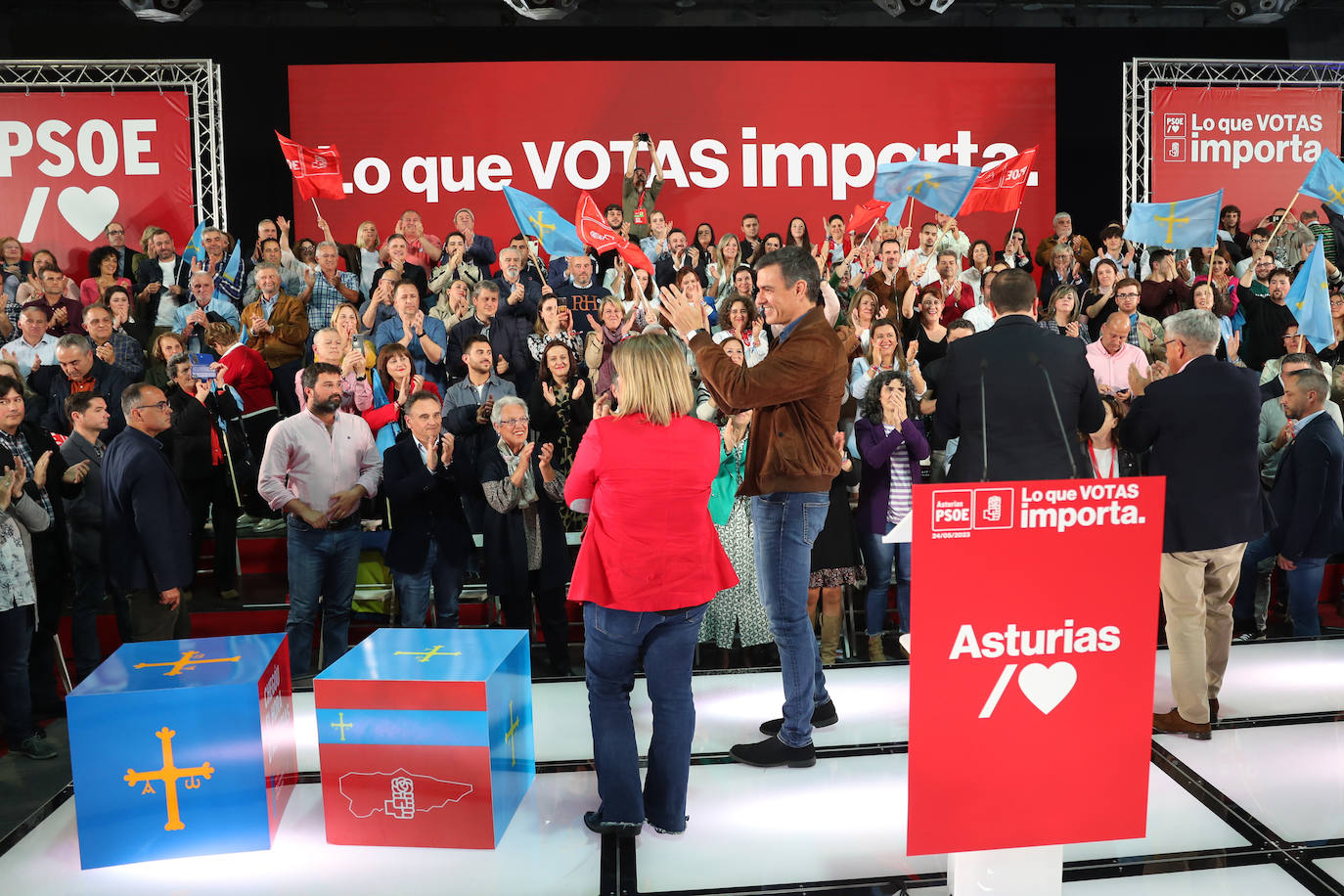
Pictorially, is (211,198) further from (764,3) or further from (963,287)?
(963,287)

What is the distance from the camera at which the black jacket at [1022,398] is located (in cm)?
352

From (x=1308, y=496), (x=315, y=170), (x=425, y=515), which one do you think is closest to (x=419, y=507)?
(x=425, y=515)

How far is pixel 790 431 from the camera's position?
3555mm

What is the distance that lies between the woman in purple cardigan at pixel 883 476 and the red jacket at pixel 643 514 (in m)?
2.37

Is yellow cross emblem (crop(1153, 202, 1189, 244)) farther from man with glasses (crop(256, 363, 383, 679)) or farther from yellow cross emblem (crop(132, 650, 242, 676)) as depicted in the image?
yellow cross emblem (crop(132, 650, 242, 676))

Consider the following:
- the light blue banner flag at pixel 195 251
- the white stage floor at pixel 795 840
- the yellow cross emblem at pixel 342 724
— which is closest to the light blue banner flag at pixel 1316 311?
the white stage floor at pixel 795 840

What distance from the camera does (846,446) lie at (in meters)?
5.79

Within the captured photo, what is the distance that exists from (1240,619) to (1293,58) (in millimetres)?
10148

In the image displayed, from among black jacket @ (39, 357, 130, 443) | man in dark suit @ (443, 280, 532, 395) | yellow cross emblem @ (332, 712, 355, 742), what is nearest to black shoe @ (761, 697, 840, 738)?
yellow cross emblem @ (332, 712, 355, 742)

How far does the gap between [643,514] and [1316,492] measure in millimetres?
4164

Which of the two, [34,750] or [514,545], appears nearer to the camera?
[34,750]

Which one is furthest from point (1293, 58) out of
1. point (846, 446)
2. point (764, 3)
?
point (846, 446)

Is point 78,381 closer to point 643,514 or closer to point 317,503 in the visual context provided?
point 317,503

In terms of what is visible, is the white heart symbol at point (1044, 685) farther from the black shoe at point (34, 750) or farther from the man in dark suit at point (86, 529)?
the man in dark suit at point (86, 529)
